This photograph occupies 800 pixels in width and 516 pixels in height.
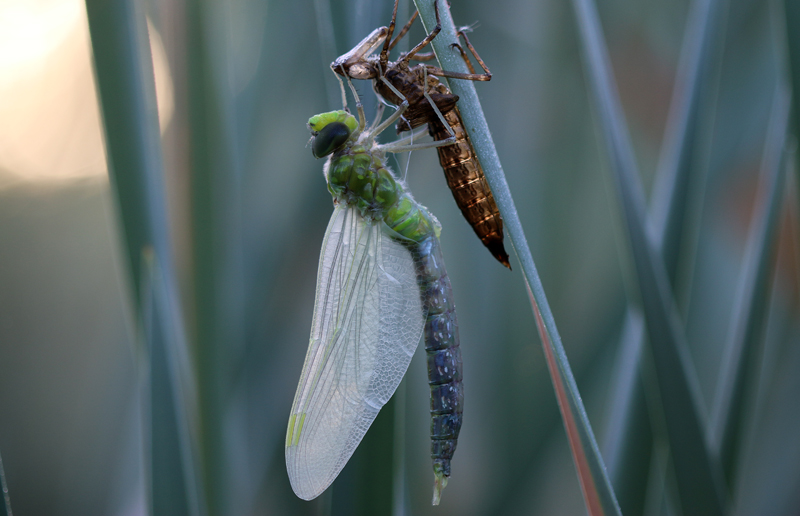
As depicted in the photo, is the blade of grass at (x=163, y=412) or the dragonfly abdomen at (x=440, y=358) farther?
the dragonfly abdomen at (x=440, y=358)

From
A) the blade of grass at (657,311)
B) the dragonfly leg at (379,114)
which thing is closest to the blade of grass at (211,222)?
the dragonfly leg at (379,114)

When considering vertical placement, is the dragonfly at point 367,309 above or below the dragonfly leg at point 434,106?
below

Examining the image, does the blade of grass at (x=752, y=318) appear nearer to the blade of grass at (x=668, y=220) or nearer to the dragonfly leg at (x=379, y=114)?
the blade of grass at (x=668, y=220)

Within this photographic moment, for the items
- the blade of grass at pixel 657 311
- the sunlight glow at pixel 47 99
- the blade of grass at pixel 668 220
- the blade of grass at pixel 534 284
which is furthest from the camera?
the sunlight glow at pixel 47 99

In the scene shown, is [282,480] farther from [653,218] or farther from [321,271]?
[653,218]

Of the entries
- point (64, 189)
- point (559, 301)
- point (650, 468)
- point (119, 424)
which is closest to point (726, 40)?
point (559, 301)

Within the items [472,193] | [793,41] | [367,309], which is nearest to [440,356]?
[367,309]

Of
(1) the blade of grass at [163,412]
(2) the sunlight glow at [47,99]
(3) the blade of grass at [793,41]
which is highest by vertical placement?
(2) the sunlight glow at [47,99]
